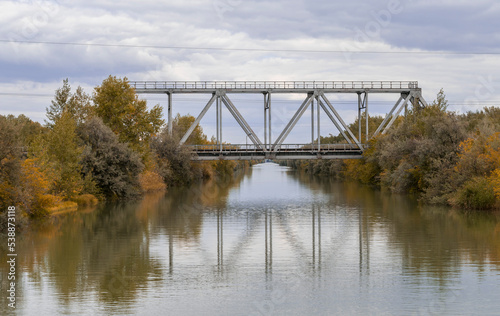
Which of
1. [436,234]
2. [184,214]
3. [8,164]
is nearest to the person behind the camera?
[436,234]

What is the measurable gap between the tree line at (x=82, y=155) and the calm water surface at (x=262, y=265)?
3.28m

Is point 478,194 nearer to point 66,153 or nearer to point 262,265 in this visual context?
point 262,265

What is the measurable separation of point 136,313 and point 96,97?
5819cm

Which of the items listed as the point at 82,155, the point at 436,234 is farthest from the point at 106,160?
the point at 436,234

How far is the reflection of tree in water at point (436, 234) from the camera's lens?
2586 cm

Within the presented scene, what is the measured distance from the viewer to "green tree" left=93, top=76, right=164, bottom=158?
72.6m

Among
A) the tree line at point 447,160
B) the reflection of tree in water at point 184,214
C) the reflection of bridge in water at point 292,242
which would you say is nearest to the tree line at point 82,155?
the reflection of tree in water at point 184,214

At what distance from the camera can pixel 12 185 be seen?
37.1m

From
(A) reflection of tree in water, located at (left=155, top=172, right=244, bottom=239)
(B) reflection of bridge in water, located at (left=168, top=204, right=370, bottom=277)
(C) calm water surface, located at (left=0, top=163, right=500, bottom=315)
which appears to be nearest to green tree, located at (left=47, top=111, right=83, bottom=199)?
(A) reflection of tree in water, located at (left=155, top=172, right=244, bottom=239)

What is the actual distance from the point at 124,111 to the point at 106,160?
1184cm

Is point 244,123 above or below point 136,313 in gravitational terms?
above

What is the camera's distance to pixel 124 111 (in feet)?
240

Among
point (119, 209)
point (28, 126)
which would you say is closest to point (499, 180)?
point (119, 209)

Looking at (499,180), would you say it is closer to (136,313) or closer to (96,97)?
(136,313)
